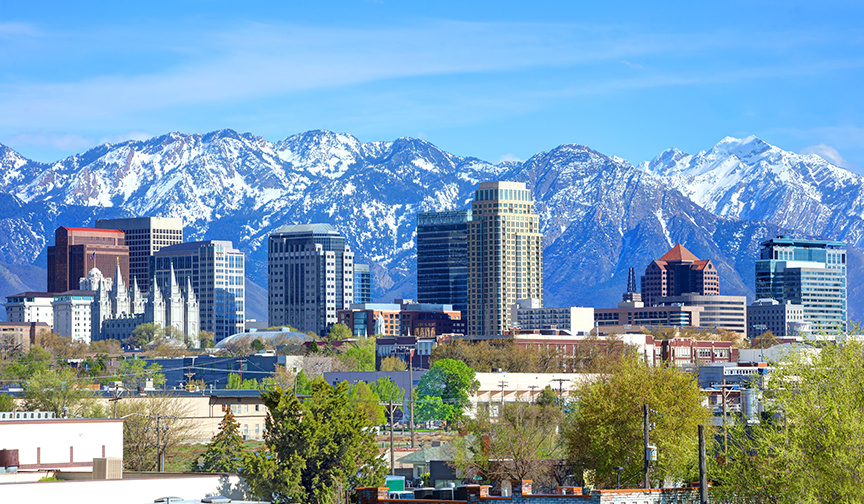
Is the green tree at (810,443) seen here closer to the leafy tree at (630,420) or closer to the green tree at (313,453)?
the leafy tree at (630,420)

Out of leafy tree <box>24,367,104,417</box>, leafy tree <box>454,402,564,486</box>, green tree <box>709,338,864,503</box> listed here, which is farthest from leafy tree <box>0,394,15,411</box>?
green tree <box>709,338,864,503</box>

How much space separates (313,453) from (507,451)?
18262 mm

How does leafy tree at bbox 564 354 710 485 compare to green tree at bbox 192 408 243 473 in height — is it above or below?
above

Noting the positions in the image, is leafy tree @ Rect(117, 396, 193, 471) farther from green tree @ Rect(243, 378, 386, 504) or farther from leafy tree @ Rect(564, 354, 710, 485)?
leafy tree @ Rect(564, 354, 710, 485)

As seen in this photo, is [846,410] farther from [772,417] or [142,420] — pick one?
[142,420]

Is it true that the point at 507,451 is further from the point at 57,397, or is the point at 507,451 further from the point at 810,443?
the point at 57,397

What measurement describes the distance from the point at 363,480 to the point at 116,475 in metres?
15.4

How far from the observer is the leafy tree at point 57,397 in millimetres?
146375

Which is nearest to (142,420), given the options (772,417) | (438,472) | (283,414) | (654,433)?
(438,472)

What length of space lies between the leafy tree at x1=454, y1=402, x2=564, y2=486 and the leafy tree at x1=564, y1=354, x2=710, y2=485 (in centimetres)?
318

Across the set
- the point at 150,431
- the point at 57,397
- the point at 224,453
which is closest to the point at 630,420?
the point at 224,453

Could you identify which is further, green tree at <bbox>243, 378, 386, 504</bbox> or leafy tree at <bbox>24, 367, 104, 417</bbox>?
leafy tree at <bbox>24, 367, 104, 417</bbox>

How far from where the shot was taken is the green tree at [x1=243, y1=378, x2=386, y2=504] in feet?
277

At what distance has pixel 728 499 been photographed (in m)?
64.0
